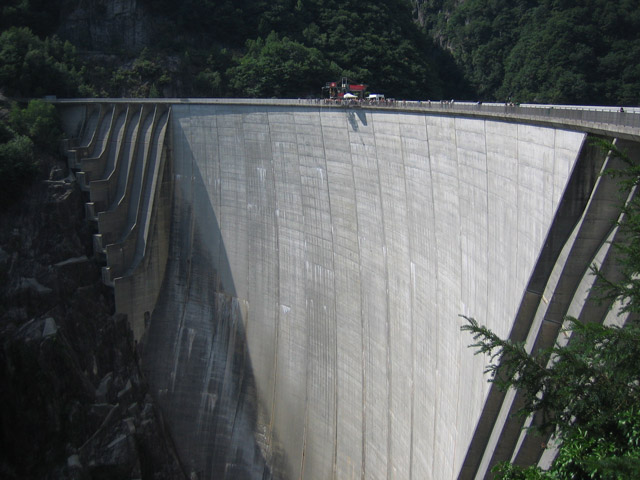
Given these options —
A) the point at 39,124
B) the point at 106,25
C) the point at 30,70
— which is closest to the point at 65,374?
the point at 39,124

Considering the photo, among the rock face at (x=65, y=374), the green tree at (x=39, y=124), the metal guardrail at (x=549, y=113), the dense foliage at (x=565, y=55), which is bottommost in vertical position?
the rock face at (x=65, y=374)

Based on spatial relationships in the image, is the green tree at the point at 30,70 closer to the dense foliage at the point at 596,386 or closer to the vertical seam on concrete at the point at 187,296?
the vertical seam on concrete at the point at 187,296

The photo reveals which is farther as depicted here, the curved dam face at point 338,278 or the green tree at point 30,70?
the green tree at point 30,70

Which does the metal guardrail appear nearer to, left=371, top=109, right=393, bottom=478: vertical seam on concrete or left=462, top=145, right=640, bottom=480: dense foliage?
left=462, top=145, right=640, bottom=480: dense foliage

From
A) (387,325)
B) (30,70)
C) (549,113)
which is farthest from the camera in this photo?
(30,70)

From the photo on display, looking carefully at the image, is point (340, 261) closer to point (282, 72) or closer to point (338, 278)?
point (338, 278)

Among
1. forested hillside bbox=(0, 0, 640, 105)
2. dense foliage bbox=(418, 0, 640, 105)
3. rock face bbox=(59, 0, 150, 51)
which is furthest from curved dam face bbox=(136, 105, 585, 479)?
dense foliage bbox=(418, 0, 640, 105)

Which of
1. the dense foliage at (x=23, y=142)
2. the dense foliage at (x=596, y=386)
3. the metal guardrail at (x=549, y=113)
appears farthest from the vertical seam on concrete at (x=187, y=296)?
the dense foliage at (x=596, y=386)
